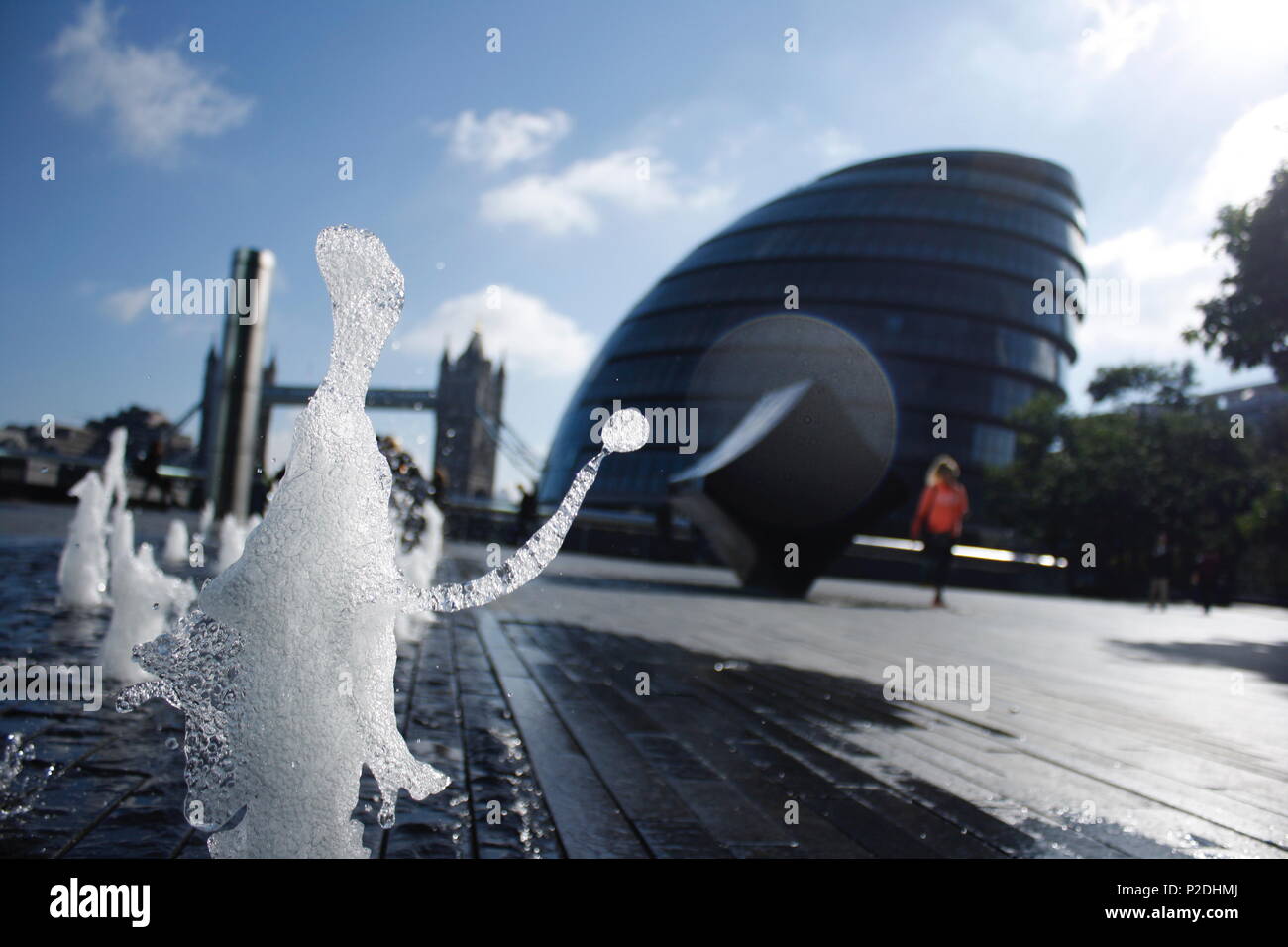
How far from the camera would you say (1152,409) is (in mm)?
49031

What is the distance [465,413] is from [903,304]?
36.1 metres

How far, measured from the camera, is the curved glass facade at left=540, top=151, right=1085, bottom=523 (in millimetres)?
51250

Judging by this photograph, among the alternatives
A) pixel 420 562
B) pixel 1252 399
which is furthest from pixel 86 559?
pixel 1252 399

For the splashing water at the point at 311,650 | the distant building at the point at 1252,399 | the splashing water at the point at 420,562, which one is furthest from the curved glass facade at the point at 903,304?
the splashing water at the point at 311,650

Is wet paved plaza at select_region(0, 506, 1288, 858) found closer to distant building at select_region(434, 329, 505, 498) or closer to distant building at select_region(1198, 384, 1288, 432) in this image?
distant building at select_region(434, 329, 505, 498)

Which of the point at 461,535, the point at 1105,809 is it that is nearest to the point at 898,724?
the point at 1105,809

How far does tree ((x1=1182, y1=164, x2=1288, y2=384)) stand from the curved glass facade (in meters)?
32.9

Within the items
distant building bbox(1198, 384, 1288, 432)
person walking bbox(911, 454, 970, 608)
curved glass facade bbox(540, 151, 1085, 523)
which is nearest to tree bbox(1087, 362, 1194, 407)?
curved glass facade bbox(540, 151, 1085, 523)

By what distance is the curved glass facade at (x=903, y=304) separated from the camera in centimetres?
5125

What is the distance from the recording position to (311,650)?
2.21m

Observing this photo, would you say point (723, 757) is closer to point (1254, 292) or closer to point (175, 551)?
point (175, 551)

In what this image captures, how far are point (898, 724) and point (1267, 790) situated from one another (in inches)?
58.6

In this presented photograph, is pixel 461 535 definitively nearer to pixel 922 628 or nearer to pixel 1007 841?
pixel 922 628

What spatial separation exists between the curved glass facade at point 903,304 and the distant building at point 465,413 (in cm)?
1172
